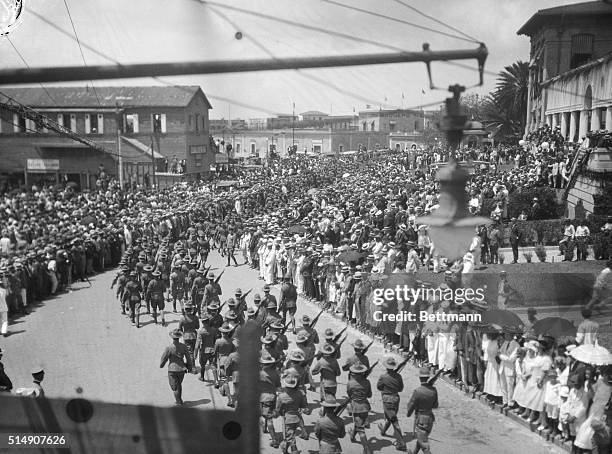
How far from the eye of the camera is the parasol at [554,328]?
29.5 feet

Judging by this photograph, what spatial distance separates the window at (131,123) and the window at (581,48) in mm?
16485

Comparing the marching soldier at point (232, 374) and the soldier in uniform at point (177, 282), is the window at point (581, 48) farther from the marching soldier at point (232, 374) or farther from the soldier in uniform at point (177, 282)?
the marching soldier at point (232, 374)

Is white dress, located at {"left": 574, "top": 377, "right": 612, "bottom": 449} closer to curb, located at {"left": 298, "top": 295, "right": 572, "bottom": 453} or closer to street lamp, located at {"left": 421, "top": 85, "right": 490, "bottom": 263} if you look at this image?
Answer: curb, located at {"left": 298, "top": 295, "right": 572, "bottom": 453}

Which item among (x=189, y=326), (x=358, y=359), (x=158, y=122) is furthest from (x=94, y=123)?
(x=358, y=359)

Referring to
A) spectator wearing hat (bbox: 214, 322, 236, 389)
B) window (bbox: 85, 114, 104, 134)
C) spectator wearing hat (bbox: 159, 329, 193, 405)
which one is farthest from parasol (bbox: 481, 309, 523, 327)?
window (bbox: 85, 114, 104, 134)

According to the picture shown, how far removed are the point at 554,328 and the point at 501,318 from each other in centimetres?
90

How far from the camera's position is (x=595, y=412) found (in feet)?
25.1

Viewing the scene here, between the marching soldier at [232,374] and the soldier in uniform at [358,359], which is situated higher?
the soldier in uniform at [358,359]

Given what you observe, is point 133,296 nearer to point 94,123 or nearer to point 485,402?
point 485,402

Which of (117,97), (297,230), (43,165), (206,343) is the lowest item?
(206,343)

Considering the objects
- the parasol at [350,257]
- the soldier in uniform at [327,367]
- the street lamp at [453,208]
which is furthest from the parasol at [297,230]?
the street lamp at [453,208]

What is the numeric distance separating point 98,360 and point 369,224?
962 cm

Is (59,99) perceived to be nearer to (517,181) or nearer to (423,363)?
(517,181)

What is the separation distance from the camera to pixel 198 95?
2777 centimetres
